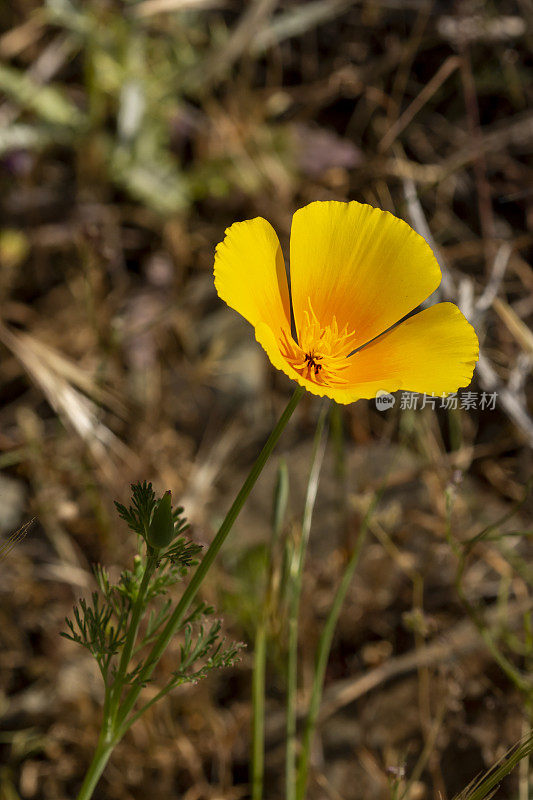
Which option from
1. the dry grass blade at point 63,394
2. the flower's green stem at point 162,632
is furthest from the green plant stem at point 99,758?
the dry grass blade at point 63,394

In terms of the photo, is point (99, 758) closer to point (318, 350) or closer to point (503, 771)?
point (503, 771)

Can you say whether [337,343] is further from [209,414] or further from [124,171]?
[124,171]

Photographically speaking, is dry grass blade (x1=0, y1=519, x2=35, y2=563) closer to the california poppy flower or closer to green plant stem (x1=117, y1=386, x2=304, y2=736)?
green plant stem (x1=117, y1=386, x2=304, y2=736)

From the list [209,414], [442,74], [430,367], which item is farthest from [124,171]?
[430,367]

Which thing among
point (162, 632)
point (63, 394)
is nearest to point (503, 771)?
point (162, 632)

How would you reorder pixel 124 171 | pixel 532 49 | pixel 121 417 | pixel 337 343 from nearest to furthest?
pixel 337 343 < pixel 121 417 < pixel 124 171 < pixel 532 49

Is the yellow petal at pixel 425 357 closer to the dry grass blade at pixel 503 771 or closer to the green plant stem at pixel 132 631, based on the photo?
the green plant stem at pixel 132 631
